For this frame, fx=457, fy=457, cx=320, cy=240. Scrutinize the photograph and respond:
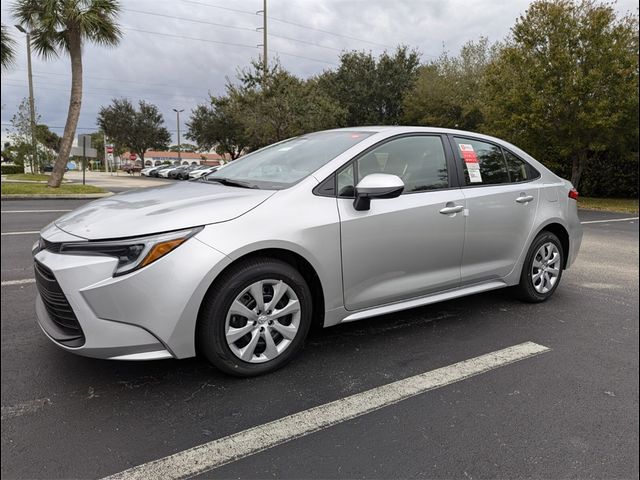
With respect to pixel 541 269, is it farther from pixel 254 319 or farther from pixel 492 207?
pixel 254 319

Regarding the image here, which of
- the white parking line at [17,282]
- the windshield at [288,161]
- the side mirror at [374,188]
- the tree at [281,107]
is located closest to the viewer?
the side mirror at [374,188]

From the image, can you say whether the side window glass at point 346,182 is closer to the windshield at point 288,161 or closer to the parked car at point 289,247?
the parked car at point 289,247

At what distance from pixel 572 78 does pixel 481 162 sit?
48.9 ft

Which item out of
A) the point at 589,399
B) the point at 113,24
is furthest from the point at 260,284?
the point at 113,24

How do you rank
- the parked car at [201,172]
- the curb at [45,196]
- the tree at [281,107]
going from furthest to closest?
the tree at [281,107] < the curb at [45,196] < the parked car at [201,172]

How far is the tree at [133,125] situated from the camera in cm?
5166

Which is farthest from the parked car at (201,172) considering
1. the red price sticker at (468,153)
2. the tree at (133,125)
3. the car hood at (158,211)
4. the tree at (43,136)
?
the tree at (133,125)

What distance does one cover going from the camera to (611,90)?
1573 cm

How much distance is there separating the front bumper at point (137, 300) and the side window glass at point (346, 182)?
0.93m

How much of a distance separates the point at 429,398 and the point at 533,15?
729 inches

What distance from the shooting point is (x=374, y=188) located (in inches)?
109

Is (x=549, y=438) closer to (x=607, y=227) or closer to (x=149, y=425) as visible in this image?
(x=149, y=425)

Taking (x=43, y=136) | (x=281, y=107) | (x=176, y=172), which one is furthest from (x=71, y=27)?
(x=176, y=172)

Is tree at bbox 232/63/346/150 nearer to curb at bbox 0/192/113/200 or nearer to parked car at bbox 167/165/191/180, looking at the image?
curb at bbox 0/192/113/200
